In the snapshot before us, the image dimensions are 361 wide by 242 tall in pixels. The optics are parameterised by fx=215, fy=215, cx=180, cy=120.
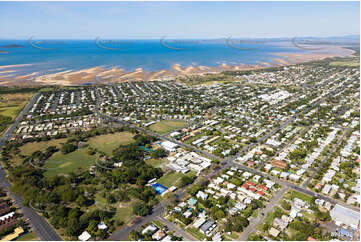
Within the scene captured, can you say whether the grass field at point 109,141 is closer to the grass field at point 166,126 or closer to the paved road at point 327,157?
the grass field at point 166,126

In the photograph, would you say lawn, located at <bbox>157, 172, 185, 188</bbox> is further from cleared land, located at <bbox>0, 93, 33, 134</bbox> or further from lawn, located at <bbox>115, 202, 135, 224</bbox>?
cleared land, located at <bbox>0, 93, 33, 134</bbox>

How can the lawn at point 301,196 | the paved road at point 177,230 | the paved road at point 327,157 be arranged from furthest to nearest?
the paved road at point 327,157
the lawn at point 301,196
the paved road at point 177,230

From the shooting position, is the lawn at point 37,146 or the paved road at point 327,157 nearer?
the paved road at point 327,157

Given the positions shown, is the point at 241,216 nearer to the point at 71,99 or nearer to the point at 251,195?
the point at 251,195

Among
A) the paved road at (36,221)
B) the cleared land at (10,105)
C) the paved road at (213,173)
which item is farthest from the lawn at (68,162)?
the cleared land at (10,105)

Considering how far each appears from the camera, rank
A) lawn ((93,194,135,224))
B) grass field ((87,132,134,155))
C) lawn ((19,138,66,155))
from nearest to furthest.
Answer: lawn ((93,194,135,224)) → lawn ((19,138,66,155)) → grass field ((87,132,134,155))

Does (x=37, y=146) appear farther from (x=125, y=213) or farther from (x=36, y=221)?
(x=125, y=213)

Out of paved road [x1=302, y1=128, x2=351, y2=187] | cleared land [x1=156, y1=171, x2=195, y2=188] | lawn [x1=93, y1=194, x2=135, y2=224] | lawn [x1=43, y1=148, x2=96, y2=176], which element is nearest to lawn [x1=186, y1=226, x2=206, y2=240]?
lawn [x1=93, y1=194, x2=135, y2=224]
